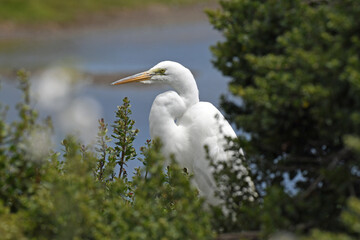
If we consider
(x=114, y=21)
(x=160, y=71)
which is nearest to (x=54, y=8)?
(x=114, y=21)

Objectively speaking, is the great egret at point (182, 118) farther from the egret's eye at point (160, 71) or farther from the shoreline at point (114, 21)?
the shoreline at point (114, 21)

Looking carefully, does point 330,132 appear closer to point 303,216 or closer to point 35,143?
point 303,216

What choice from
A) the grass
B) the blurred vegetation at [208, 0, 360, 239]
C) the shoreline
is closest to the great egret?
the blurred vegetation at [208, 0, 360, 239]

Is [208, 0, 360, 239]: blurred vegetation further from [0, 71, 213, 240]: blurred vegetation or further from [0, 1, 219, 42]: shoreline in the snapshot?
[0, 1, 219, 42]: shoreline

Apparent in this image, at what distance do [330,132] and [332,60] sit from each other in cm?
32

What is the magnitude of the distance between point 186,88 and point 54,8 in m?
26.3

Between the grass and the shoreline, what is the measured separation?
1.09 feet

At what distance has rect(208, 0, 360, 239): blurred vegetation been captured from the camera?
7.79 feet

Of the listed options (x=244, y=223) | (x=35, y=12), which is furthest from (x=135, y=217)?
(x=35, y=12)

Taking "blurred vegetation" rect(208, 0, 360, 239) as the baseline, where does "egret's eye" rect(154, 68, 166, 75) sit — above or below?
above

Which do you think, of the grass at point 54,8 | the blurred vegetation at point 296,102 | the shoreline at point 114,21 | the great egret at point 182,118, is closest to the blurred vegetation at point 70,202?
the blurred vegetation at point 296,102

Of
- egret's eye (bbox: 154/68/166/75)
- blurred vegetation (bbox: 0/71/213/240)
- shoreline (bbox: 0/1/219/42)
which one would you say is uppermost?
shoreline (bbox: 0/1/219/42)

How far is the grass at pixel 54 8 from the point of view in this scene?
27.3 meters

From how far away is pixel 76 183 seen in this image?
7.95 feet
